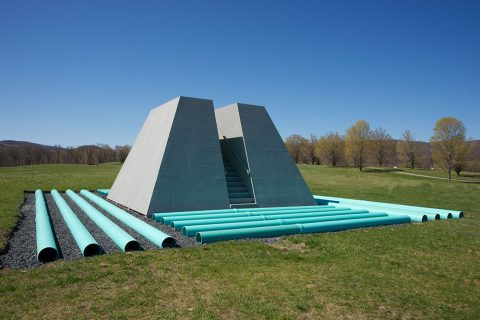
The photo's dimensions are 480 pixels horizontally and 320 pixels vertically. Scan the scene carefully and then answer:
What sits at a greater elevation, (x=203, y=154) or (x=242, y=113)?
(x=242, y=113)

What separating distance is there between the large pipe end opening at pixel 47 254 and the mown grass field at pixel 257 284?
0.43 m

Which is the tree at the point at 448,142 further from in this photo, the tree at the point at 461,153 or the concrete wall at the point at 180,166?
the concrete wall at the point at 180,166

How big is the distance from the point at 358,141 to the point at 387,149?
694 inches

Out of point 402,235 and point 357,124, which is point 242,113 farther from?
point 357,124

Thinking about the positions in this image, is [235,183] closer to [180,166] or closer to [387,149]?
[180,166]

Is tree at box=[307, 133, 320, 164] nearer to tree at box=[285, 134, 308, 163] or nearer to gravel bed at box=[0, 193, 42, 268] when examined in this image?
tree at box=[285, 134, 308, 163]

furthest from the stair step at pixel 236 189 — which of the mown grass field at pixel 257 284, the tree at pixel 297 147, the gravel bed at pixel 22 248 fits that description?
the tree at pixel 297 147

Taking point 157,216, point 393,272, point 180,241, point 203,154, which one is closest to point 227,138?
point 203,154

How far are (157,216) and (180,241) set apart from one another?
2.68 meters

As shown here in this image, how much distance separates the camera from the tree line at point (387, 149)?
131 feet

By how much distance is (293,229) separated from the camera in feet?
30.2

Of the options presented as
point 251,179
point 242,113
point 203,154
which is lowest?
point 251,179

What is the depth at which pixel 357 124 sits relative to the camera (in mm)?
50812

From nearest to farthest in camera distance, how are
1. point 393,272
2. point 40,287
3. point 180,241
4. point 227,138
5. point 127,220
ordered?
point 40,287 < point 393,272 < point 180,241 < point 127,220 < point 227,138
